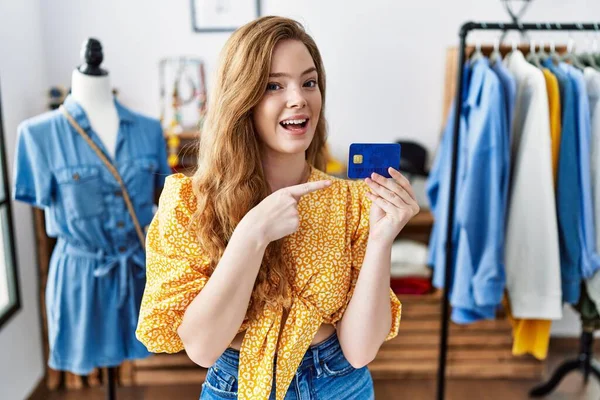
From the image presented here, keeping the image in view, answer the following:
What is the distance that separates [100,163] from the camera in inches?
69.6

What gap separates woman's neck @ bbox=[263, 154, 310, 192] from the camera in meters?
1.16

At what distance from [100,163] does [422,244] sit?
164cm

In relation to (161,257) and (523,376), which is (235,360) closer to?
(161,257)

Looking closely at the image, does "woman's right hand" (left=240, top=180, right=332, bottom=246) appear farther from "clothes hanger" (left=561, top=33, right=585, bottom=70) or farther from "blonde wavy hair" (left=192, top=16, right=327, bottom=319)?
"clothes hanger" (left=561, top=33, right=585, bottom=70)

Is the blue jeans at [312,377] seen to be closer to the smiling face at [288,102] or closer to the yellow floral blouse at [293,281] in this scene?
the yellow floral blouse at [293,281]

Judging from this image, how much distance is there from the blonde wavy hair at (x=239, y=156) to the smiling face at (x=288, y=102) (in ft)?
0.06

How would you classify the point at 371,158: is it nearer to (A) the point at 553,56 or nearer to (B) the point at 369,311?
(B) the point at 369,311

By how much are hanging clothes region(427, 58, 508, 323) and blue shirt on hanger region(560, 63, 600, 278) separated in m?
0.24

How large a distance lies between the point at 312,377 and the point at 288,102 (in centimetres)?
56

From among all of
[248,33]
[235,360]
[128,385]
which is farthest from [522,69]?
[128,385]

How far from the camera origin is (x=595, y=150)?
1.88m

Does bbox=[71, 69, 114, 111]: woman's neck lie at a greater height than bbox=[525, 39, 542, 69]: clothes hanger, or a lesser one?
lesser

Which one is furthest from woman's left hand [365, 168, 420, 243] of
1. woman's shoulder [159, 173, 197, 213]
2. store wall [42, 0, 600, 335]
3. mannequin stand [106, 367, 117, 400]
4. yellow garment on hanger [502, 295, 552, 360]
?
store wall [42, 0, 600, 335]

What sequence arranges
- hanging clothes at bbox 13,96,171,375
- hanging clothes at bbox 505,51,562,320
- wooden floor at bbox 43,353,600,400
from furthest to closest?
wooden floor at bbox 43,353,600,400
hanging clothes at bbox 505,51,562,320
hanging clothes at bbox 13,96,171,375
